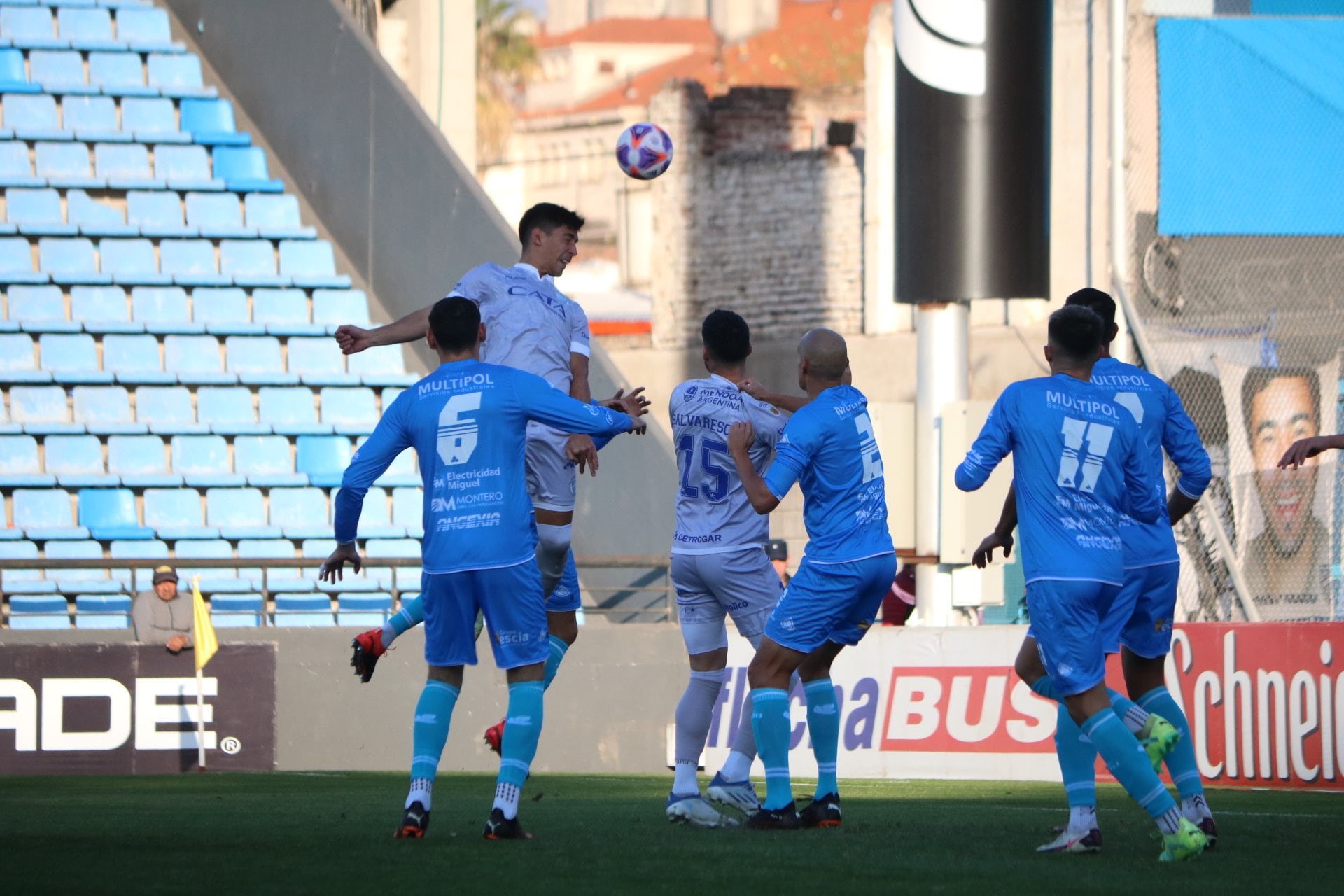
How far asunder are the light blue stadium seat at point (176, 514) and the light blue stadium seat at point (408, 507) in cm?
162

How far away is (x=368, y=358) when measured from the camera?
18125mm

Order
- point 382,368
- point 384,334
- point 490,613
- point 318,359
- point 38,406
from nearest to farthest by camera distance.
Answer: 1. point 490,613
2. point 384,334
3. point 38,406
4. point 318,359
5. point 382,368

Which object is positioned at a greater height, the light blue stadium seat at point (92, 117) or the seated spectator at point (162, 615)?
the light blue stadium seat at point (92, 117)

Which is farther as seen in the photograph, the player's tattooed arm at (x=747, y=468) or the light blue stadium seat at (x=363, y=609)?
the light blue stadium seat at (x=363, y=609)

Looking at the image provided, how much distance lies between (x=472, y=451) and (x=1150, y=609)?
2782mm

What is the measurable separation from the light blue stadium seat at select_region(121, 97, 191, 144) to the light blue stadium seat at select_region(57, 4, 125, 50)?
2.72ft

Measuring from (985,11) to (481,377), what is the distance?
30.1 feet

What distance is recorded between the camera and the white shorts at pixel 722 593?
8148mm

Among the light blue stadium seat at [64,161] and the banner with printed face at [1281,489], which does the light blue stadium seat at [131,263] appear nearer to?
the light blue stadium seat at [64,161]

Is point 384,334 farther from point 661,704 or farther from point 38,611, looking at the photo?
point 38,611

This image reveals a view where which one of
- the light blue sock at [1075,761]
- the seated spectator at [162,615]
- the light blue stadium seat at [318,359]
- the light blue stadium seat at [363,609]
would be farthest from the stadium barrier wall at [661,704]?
the light blue sock at [1075,761]

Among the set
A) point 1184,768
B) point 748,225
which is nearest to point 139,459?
point 1184,768

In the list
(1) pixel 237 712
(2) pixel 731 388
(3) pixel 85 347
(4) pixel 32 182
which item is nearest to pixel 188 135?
(4) pixel 32 182

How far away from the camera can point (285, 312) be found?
1823 cm
